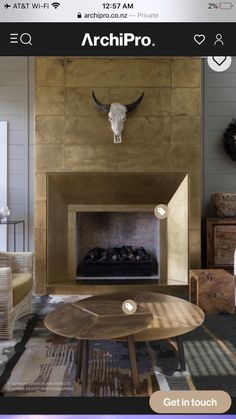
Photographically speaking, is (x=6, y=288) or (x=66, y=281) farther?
(x=6, y=288)

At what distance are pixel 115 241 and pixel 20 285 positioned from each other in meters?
0.48

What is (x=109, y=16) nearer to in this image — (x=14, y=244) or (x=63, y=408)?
(x=63, y=408)

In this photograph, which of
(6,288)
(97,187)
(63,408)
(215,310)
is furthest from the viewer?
(97,187)

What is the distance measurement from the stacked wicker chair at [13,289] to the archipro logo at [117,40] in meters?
A: 0.77

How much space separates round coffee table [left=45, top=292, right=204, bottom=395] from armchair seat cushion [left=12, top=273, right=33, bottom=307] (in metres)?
0.34

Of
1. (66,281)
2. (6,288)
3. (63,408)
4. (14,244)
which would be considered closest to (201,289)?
(66,281)

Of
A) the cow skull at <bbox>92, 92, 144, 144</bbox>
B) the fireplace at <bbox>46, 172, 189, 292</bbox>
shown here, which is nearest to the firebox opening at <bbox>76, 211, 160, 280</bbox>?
the fireplace at <bbox>46, 172, 189, 292</bbox>

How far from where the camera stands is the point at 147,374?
709 millimetres

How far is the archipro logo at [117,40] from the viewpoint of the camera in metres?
0.55

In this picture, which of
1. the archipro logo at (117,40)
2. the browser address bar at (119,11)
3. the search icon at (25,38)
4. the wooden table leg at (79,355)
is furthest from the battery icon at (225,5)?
the wooden table leg at (79,355)

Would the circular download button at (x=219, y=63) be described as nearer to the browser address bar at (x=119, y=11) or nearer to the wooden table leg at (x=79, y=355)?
the browser address bar at (x=119, y=11)

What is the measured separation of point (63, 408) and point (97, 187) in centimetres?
122

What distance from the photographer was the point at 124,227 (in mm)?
1205

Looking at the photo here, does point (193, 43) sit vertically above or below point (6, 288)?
above
